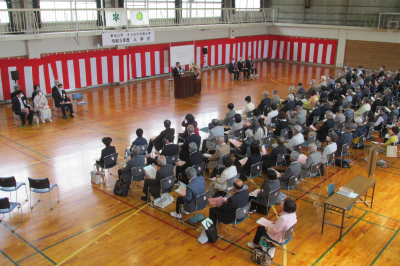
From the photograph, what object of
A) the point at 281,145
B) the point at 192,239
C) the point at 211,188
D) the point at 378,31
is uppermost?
the point at 378,31

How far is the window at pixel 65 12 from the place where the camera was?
19.8 metres

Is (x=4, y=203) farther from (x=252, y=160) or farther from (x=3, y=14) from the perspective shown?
(x=3, y=14)

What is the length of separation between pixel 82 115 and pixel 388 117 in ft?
43.0

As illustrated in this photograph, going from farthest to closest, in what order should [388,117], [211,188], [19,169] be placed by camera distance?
[388,117] < [19,169] < [211,188]

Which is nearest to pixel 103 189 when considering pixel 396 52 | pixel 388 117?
pixel 388 117

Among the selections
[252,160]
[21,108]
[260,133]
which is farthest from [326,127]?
[21,108]

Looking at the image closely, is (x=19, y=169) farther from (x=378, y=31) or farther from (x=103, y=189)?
(x=378, y=31)

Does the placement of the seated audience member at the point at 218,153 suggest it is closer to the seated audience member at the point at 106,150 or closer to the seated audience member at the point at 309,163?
the seated audience member at the point at 309,163

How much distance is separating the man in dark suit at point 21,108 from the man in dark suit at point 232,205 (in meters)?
11.2

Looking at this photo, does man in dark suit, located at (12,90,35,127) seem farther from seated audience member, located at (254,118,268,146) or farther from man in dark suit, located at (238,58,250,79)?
man in dark suit, located at (238,58,250,79)

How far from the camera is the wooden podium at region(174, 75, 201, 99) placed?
785 inches

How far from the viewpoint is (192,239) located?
25.6 ft

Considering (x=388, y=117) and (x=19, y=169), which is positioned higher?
(x=388, y=117)

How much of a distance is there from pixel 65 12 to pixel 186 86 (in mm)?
7933
